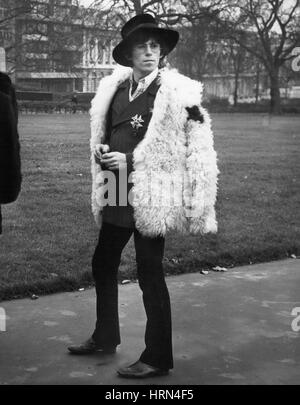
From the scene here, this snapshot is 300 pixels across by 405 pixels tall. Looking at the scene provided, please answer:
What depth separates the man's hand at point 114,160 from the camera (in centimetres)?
358

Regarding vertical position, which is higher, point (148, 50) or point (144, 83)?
point (148, 50)

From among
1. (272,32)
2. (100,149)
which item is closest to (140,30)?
(100,149)

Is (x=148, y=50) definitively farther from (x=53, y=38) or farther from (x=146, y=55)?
(x=53, y=38)

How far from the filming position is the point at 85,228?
24.3 ft

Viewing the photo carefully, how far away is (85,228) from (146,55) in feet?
13.0

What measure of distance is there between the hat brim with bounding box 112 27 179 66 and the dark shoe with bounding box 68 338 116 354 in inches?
68.9

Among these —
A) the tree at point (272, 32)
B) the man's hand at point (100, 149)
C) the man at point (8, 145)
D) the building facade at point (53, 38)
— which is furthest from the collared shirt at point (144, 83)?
the tree at point (272, 32)

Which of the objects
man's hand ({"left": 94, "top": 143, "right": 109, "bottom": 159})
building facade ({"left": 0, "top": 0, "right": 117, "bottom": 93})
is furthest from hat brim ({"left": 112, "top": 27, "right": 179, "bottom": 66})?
building facade ({"left": 0, "top": 0, "right": 117, "bottom": 93})

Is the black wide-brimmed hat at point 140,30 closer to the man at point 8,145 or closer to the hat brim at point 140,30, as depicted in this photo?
the hat brim at point 140,30

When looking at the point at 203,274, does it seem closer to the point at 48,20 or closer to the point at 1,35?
the point at 48,20

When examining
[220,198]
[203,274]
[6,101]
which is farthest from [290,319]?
[220,198]

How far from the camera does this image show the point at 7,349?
160 inches

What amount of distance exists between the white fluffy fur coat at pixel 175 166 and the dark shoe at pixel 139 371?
0.77 m

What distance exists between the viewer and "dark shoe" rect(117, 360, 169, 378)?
364 cm
